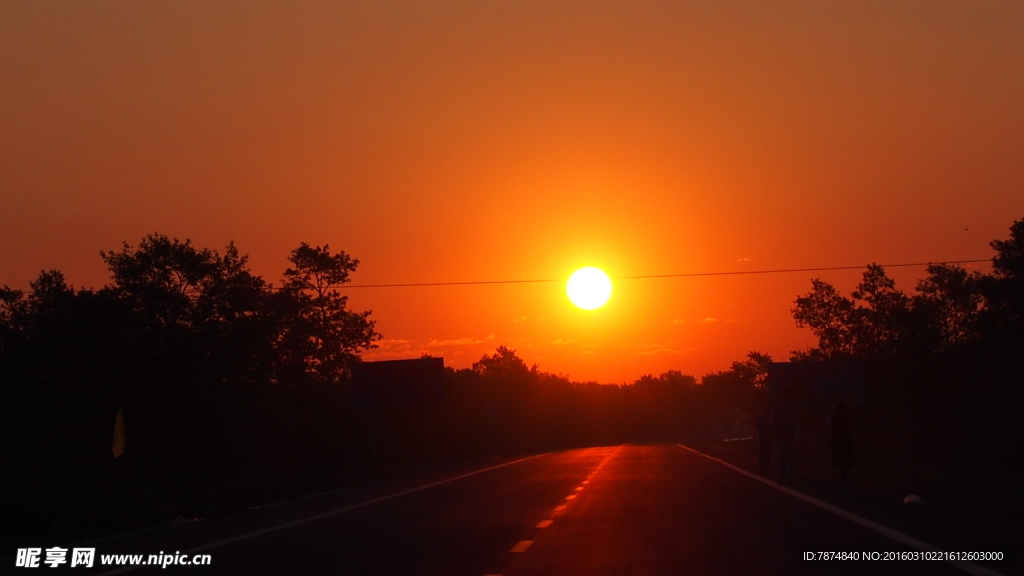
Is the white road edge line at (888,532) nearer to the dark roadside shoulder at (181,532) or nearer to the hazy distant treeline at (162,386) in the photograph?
the dark roadside shoulder at (181,532)

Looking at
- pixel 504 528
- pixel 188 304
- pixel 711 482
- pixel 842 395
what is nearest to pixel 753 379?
pixel 842 395

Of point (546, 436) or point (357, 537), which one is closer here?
point (357, 537)

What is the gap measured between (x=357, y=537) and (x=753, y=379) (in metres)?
98.9

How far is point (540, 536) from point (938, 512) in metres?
6.98

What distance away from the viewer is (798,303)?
9162 cm

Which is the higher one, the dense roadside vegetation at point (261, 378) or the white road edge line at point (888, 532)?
the dense roadside vegetation at point (261, 378)

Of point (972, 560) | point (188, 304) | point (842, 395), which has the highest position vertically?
point (188, 304)

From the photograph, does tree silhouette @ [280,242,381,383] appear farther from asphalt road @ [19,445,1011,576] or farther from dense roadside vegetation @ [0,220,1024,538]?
asphalt road @ [19,445,1011,576]

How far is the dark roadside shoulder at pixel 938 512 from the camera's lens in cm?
1355

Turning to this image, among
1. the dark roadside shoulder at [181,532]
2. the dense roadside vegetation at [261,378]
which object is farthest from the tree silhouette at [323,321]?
the dark roadside shoulder at [181,532]

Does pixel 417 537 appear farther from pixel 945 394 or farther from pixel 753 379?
pixel 753 379

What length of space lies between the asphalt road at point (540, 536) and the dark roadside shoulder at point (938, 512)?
67cm

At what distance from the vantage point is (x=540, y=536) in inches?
610

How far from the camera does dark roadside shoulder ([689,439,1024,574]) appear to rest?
44.5 ft
